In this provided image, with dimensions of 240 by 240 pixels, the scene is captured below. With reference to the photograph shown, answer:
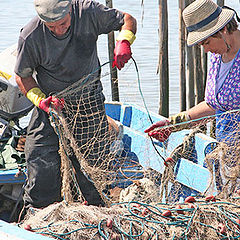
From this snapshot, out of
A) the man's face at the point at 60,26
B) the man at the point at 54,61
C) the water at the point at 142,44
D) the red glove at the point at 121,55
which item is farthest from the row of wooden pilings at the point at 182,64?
the red glove at the point at 121,55

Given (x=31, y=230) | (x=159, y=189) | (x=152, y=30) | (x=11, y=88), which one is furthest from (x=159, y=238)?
(x=152, y=30)

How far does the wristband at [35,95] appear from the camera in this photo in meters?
4.65

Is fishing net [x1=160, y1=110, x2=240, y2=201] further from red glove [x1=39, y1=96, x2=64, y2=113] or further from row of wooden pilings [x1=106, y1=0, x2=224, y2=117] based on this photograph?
row of wooden pilings [x1=106, y1=0, x2=224, y2=117]

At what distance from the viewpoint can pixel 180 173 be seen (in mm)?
5383

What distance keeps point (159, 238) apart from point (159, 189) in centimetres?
188

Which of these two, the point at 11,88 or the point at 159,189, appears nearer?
the point at 159,189

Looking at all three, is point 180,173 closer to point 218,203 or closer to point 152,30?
point 218,203

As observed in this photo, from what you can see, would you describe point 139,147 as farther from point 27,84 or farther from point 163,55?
point 163,55

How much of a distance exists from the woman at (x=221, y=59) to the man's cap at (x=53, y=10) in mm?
985

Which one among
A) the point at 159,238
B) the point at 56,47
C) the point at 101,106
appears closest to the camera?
the point at 159,238

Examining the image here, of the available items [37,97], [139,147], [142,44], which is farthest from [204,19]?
[142,44]

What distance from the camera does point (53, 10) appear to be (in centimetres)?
→ 440

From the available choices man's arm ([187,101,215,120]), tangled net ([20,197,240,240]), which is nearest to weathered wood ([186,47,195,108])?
man's arm ([187,101,215,120])

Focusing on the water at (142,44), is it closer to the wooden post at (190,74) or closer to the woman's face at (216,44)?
the wooden post at (190,74)
